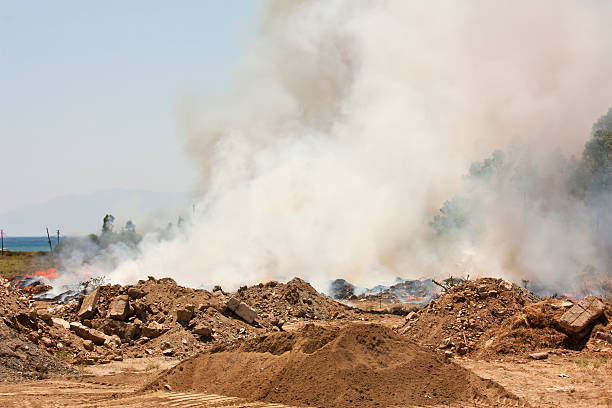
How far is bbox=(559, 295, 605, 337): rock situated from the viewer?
16656 mm

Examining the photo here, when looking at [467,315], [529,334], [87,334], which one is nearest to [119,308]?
[87,334]

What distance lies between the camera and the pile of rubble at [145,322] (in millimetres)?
17641

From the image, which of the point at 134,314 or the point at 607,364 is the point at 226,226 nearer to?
the point at 134,314

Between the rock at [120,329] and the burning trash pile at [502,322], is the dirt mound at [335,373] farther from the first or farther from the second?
the rock at [120,329]

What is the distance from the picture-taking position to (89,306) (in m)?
Answer: 20.5

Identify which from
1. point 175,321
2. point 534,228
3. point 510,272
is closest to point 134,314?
point 175,321

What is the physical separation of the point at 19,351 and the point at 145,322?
641 cm

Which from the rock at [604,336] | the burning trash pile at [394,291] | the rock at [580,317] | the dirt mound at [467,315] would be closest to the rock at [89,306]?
the dirt mound at [467,315]

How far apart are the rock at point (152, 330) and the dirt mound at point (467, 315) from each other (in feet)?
27.2

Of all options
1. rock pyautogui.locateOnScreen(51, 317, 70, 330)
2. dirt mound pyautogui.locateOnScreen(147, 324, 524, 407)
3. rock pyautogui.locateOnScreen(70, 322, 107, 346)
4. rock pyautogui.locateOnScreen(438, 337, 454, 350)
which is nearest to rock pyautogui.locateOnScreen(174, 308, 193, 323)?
rock pyautogui.locateOnScreen(70, 322, 107, 346)

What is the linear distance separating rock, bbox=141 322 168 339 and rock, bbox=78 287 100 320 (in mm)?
2033

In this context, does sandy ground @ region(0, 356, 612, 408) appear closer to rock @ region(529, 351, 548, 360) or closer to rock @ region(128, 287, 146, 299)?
rock @ region(529, 351, 548, 360)

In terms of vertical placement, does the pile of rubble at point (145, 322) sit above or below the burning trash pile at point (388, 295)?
below

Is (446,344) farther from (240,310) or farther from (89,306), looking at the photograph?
(89,306)
